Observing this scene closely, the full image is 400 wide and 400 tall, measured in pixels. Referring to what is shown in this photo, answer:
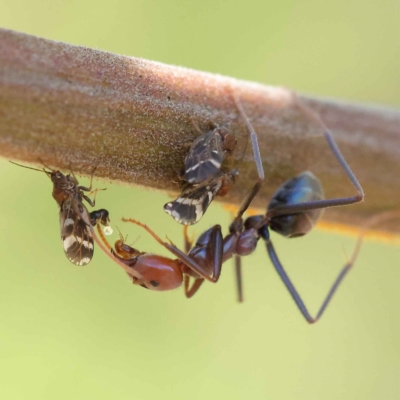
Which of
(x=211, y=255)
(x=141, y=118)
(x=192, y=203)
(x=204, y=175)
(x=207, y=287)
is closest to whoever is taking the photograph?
(x=141, y=118)

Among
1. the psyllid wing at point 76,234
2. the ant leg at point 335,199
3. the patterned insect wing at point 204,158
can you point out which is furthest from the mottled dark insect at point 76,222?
the ant leg at point 335,199

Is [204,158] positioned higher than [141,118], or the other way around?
[141,118]

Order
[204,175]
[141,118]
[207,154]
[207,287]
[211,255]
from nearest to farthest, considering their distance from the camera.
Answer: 1. [141,118]
2. [207,154]
3. [204,175]
4. [211,255]
5. [207,287]

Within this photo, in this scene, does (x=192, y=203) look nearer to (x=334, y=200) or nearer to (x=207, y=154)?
(x=207, y=154)

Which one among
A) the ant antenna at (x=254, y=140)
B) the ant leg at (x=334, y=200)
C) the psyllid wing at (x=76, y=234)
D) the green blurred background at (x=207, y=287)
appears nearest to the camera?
the ant antenna at (x=254, y=140)

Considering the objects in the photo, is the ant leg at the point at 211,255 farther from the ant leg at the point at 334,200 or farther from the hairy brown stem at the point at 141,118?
the ant leg at the point at 334,200

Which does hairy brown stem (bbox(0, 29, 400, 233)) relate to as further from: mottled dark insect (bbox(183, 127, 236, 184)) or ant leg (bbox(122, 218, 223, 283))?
ant leg (bbox(122, 218, 223, 283))

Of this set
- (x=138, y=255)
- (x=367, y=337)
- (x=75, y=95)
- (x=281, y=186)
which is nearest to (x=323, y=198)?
(x=281, y=186)

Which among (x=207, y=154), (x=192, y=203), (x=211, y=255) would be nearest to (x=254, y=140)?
(x=207, y=154)

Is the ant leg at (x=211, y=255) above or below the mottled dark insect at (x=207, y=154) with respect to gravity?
below

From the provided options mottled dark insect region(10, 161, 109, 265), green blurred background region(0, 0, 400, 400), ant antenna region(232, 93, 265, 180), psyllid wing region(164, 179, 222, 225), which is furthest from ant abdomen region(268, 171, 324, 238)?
mottled dark insect region(10, 161, 109, 265)
